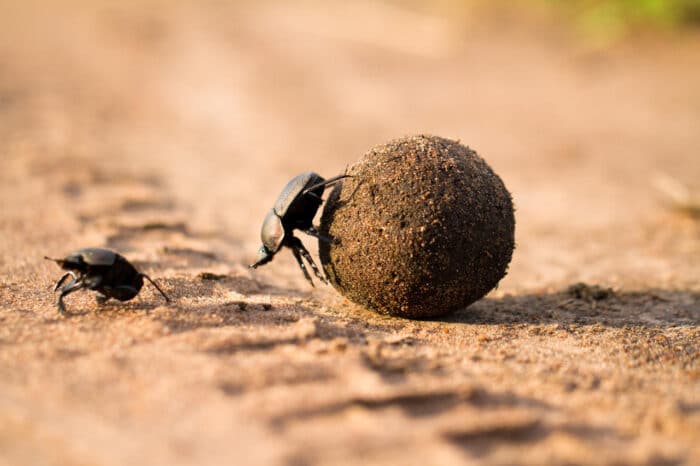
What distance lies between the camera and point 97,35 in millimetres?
17844

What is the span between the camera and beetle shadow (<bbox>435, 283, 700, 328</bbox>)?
4555 millimetres

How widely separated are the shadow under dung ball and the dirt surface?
26 cm

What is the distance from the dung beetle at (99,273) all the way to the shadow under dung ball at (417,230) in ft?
4.34

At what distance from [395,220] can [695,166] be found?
662cm

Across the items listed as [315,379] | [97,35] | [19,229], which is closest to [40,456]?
[315,379]

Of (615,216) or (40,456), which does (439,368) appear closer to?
(40,456)

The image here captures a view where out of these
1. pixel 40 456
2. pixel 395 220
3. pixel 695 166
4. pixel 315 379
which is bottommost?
pixel 40 456

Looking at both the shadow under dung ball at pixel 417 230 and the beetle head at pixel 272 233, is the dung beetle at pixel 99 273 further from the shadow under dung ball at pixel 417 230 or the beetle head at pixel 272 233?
the shadow under dung ball at pixel 417 230

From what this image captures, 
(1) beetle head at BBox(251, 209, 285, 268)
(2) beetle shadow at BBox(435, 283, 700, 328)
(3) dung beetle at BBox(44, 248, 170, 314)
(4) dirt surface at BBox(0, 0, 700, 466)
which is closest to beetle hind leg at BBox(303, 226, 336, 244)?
(1) beetle head at BBox(251, 209, 285, 268)

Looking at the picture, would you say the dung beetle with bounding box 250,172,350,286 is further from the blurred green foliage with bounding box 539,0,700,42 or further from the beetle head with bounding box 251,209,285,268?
the blurred green foliage with bounding box 539,0,700,42

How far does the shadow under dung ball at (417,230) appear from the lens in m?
4.04

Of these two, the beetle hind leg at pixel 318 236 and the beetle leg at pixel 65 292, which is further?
the beetle hind leg at pixel 318 236

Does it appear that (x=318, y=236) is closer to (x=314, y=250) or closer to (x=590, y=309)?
(x=590, y=309)

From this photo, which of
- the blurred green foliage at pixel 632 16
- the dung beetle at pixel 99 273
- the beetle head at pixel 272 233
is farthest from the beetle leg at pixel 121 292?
the blurred green foliage at pixel 632 16
